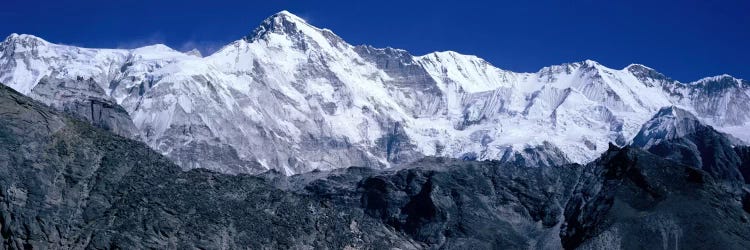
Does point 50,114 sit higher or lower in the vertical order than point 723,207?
higher

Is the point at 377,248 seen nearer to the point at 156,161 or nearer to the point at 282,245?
the point at 282,245

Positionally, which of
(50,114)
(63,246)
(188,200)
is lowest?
(63,246)

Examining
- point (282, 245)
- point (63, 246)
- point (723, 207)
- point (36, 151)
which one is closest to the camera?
point (63, 246)

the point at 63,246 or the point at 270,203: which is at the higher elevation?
the point at 270,203

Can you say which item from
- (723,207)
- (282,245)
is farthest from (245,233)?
(723,207)

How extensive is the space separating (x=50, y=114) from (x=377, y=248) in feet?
202

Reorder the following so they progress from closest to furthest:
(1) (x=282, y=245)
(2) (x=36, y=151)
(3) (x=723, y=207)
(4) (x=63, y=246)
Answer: (4) (x=63, y=246)
(2) (x=36, y=151)
(1) (x=282, y=245)
(3) (x=723, y=207)

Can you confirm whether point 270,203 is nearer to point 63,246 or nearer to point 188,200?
point 188,200

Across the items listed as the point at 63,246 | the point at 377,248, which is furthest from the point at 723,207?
the point at 63,246

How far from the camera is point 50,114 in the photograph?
18012 cm

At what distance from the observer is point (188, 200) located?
181 m

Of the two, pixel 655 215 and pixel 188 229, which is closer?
pixel 188 229

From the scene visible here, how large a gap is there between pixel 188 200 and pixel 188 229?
33.8 feet

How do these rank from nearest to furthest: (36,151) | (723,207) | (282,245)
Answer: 1. (36,151)
2. (282,245)
3. (723,207)
